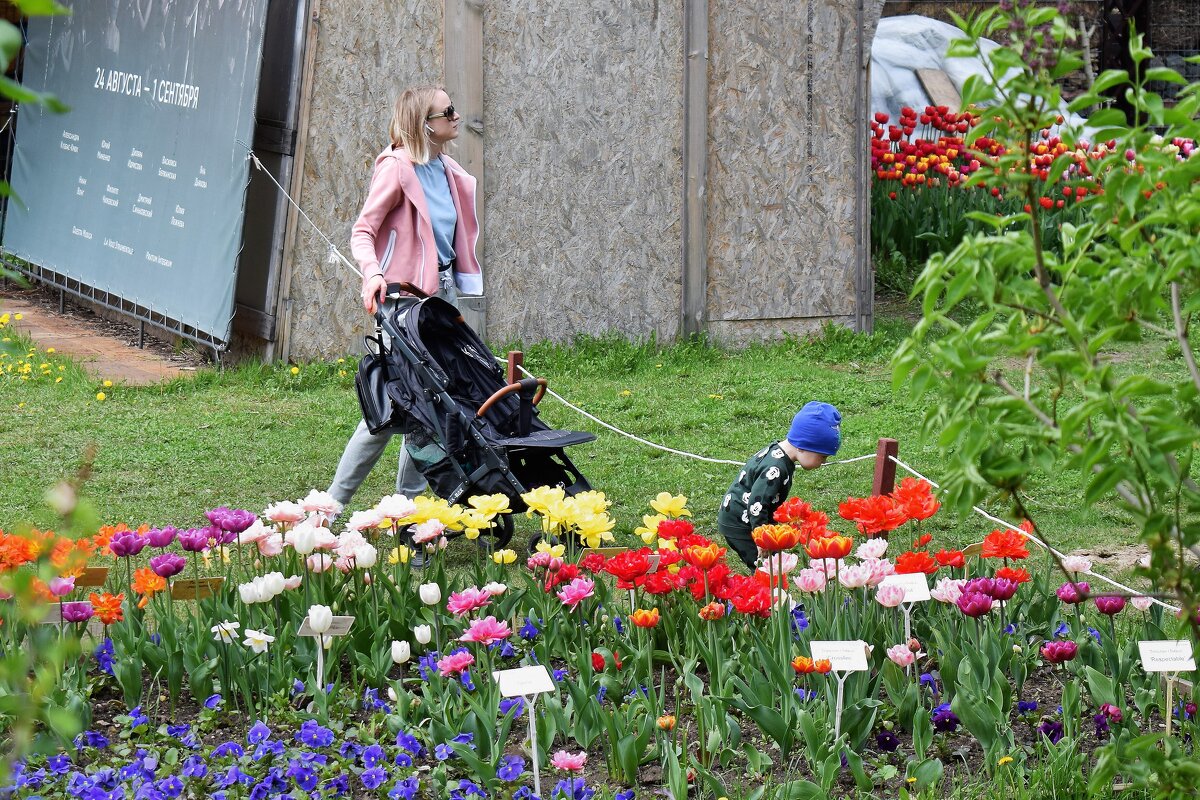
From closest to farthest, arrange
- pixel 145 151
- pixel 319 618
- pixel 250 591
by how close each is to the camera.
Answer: pixel 319 618 → pixel 250 591 → pixel 145 151

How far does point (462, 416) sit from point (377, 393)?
1.41ft

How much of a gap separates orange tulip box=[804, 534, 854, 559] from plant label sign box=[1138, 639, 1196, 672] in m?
0.69

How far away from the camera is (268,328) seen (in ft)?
27.5

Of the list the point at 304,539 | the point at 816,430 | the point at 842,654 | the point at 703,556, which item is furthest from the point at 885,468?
the point at 304,539

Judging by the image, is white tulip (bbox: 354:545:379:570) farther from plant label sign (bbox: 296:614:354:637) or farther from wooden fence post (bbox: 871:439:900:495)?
wooden fence post (bbox: 871:439:900:495)

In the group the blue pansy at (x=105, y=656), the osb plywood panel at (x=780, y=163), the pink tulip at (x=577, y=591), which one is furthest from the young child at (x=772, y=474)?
the osb plywood panel at (x=780, y=163)

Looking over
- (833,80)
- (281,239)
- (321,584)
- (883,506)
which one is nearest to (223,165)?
(281,239)

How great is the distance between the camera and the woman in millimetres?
5387

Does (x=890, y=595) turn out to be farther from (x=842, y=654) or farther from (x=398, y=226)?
(x=398, y=226)

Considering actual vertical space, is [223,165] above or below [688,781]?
above

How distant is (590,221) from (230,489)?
3.28m

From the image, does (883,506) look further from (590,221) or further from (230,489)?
(590,221)

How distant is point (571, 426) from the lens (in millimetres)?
7340

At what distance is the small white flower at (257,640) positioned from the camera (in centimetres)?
324
